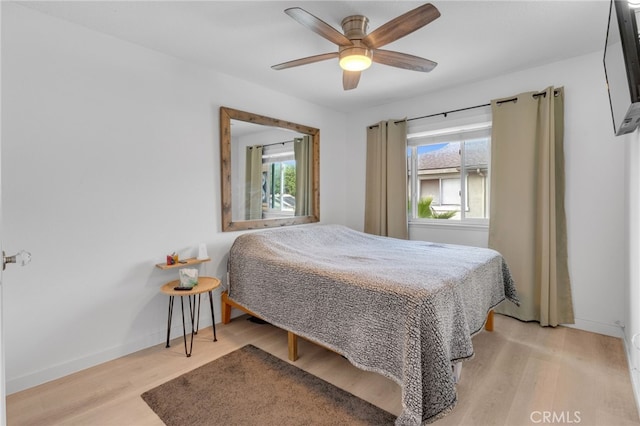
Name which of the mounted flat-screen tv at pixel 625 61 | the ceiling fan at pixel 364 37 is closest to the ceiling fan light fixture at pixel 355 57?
the ceiling fan at pixel 364 37

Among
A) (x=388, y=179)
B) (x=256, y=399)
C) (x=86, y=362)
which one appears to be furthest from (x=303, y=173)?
(x=86, y=362)

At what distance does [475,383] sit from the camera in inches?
77.6

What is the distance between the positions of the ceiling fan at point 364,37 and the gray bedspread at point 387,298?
1398 mm

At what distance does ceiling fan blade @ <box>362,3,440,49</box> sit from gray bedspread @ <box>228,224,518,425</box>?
143cm

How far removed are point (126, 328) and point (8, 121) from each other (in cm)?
157

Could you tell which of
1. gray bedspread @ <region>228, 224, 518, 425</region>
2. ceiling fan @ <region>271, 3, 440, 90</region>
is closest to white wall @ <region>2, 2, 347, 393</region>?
gray bedspread @ <region>228, 224, 518, 425</region>

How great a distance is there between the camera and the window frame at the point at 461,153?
3314mm

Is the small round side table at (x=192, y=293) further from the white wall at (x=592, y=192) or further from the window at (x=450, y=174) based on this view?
→ the white wall at (x=592, y=192)

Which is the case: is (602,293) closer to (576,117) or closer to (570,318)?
(570,318)

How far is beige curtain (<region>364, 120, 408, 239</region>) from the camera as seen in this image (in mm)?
3748

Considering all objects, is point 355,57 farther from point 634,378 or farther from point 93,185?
point 634,378

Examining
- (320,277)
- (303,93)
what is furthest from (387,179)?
(320,277)

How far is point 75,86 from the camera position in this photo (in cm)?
214

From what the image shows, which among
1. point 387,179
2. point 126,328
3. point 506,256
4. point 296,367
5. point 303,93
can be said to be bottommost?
point 296,367
